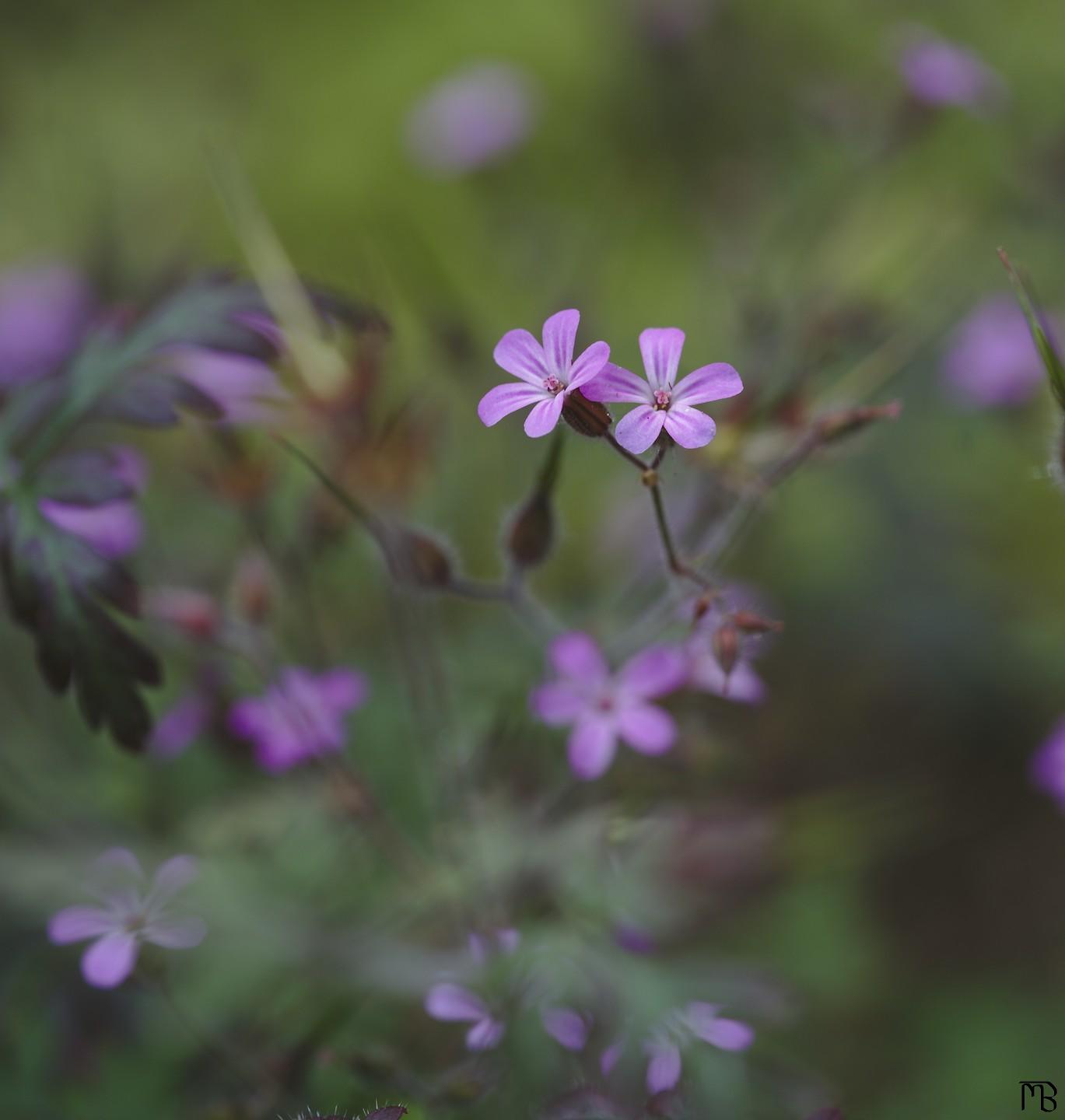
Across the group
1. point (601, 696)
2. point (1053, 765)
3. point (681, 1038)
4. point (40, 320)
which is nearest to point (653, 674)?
point (601, 696)

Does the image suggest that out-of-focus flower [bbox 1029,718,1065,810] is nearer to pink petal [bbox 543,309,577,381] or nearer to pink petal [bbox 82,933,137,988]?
pink petal [bbox 543,309,577,381]

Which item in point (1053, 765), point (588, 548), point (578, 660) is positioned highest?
point (578, 660)

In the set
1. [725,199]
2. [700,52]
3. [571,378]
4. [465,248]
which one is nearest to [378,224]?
[465,248]

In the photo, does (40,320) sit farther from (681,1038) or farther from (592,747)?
(681,1038)

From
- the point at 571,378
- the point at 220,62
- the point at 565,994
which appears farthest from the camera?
the point at 220,62

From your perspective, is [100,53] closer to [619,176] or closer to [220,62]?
[220,62]

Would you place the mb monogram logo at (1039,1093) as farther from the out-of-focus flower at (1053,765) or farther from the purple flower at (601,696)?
the purple flower at (601,696)
